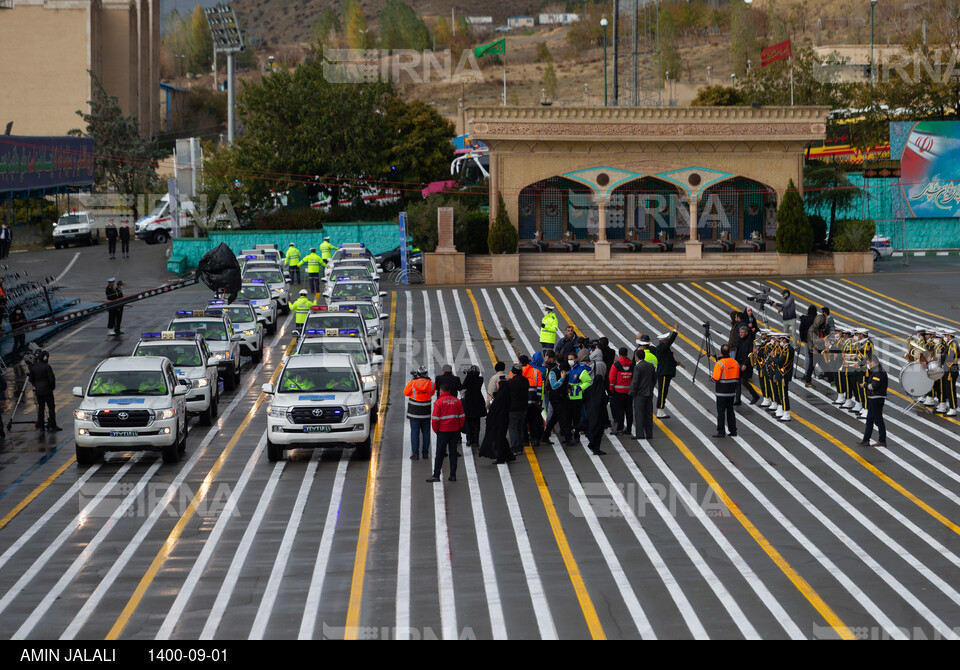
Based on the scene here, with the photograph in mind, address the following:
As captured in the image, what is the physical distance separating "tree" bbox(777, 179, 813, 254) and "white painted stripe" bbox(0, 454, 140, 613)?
98.8 ft

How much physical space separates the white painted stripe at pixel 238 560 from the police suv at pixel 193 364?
3.72 metres

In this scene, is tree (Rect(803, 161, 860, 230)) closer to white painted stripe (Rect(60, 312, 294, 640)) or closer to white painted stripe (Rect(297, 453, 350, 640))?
white painted stripe (Rect(60, 312, 294, 640))

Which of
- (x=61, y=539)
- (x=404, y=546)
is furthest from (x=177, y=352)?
(x=404, y=546)

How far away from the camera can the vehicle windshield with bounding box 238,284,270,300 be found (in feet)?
113

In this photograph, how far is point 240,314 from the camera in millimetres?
30625

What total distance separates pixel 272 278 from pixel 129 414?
18.9 metres

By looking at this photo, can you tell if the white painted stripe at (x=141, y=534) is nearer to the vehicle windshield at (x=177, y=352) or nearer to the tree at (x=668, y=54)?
the vehicle windshield at (x=177, y=352)

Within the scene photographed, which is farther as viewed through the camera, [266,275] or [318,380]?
[266,275]

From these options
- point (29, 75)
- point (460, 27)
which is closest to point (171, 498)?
point (29, 75)

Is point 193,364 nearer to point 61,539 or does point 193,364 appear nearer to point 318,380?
point 318,380

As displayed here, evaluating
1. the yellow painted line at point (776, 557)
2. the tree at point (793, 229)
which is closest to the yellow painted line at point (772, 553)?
the yellow painted line at point (776, 557)

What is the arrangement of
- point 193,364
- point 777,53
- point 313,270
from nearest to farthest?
point 193,364 → point 313,270 → point 777,53

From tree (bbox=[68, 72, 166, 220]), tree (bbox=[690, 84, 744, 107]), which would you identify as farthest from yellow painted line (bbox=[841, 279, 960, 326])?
tree (bbox=[68, 72, 166, 220])

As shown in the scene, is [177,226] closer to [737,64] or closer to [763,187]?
[763,187]
